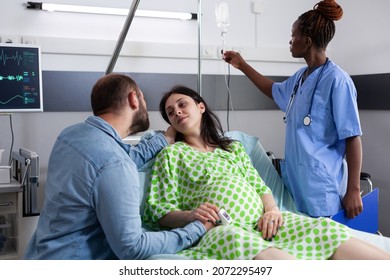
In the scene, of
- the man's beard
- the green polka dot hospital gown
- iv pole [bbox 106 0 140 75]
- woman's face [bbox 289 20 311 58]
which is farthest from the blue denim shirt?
iv pole [bbox 106 0 140 75]

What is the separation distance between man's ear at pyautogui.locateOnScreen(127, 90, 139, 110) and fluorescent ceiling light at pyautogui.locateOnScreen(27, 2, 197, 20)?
1.48 metres

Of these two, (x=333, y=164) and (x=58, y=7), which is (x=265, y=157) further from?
(x=58, y=7)

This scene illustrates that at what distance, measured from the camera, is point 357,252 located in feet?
5.03

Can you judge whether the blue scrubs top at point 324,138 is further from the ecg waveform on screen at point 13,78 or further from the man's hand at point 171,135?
the ecg waveform on screen at point 13,78

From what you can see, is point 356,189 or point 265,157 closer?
point 356,189

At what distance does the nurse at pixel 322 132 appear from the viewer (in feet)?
6.71

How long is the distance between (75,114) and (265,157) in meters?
1.28

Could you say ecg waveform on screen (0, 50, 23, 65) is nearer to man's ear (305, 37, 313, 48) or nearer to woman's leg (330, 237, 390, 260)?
man's ear (305, 37, 313, 48)

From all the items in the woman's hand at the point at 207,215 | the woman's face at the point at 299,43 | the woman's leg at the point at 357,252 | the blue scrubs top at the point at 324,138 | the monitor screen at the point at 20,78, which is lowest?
the woman's leg at the point at 357,252

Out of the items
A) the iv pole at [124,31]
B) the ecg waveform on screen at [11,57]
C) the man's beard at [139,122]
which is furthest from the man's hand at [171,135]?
the ecg waveform on screen at [11,57]

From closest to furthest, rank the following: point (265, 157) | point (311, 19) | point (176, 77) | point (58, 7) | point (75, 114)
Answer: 1. point (311, 19)
2. point (265, 157)
3. point (58, 7)
4. point (75, 114)
5. point (176, 77)

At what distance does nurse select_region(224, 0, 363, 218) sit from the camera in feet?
6.71

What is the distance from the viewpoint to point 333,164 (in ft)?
6.87
